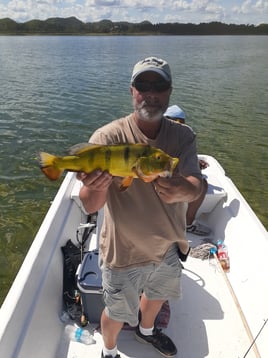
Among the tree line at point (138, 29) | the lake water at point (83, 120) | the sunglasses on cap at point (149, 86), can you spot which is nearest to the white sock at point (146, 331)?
the sunglasses on cap at point (149, 86)

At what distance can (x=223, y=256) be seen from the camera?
15.2 ft

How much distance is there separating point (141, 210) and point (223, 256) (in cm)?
244

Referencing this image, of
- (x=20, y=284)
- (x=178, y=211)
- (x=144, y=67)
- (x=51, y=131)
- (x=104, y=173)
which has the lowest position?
(x=51, y=131)

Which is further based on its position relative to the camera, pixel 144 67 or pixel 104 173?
pixel 144 67

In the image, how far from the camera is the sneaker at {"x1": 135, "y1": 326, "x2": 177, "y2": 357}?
341 cm

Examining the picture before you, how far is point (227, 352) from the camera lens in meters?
3.53

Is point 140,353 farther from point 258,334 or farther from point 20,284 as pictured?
point 20,284

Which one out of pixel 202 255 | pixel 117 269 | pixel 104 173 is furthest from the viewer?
pixel 202 255

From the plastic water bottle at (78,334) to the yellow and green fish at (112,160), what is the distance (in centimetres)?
213

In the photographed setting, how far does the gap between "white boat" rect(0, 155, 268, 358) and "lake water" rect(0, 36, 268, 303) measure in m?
2.57

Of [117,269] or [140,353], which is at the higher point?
[117,269]

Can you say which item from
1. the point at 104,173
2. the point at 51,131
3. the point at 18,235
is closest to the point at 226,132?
the point at 51,131

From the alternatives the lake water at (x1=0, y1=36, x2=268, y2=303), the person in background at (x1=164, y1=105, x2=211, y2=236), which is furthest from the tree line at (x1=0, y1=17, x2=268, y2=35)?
the person in background at (x1=164, y1=105, x2=211, y2=236)

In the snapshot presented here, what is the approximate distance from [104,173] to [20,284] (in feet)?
5.05
